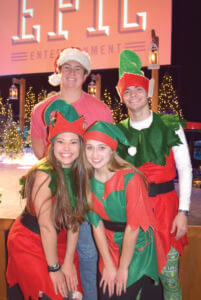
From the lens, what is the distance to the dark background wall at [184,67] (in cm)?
824

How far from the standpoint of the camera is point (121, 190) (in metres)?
1.48

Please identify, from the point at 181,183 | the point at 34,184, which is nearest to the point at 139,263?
the point at 181,183

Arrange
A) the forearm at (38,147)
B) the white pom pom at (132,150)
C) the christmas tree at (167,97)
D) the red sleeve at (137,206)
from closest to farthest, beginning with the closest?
the red sleeve at (137,206) < the white pom pom at (132,150) < the forearm at (38,147) < the christmas tree at (167,97)

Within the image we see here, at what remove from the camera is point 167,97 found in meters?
11.8

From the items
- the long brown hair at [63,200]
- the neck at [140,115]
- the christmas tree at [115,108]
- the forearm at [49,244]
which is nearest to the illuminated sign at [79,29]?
the neck at [140,115]

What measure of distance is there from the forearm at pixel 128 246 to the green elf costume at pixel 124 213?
32mm

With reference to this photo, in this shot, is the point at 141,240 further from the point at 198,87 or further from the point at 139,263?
the point at 198,87

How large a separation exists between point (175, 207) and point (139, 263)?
1.39 ft

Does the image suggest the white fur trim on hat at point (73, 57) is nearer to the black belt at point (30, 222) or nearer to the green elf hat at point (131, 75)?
the green elf hat at point (131, 75)

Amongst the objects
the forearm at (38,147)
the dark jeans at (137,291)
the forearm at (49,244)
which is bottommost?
the dark jeans at (137,291)

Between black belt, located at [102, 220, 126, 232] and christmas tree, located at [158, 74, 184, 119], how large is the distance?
10396 mm

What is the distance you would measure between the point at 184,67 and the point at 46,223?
34.7 feet

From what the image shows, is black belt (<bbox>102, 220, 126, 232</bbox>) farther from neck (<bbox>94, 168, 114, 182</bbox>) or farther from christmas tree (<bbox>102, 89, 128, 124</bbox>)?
christmas tree (<bbox>102, 89, 128, 124</bbox>)

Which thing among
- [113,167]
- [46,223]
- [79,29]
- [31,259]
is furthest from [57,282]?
[79,29]
